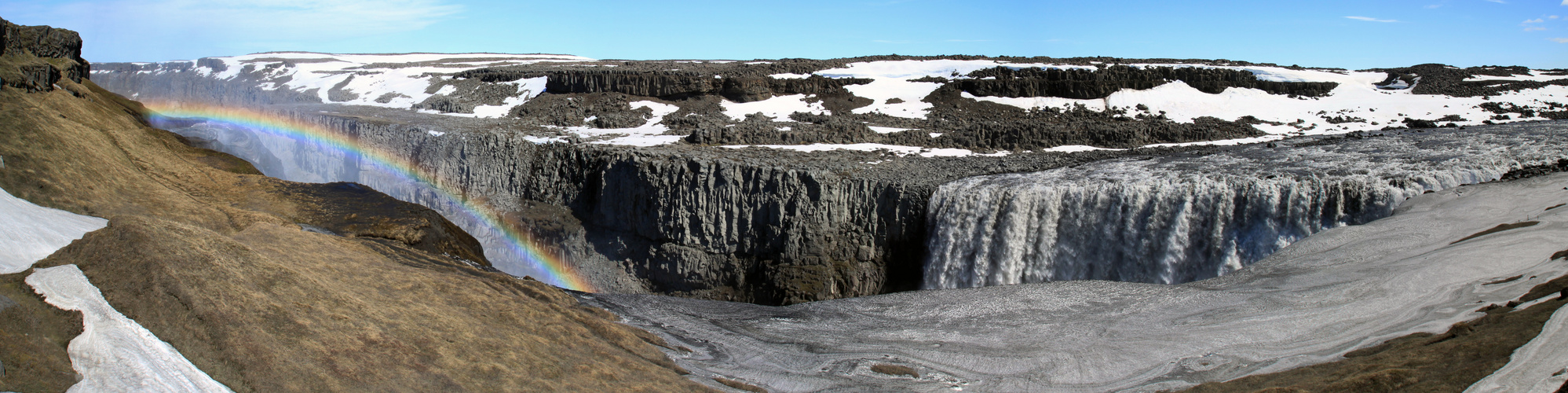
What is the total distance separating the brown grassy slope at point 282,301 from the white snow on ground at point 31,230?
1.96ft

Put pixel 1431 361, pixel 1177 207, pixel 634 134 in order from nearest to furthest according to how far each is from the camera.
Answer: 1. pixel 1431 361
2. pixel 1177 207
3. pixel 634 134

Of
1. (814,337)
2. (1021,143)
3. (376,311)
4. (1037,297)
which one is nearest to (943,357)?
(814,337)

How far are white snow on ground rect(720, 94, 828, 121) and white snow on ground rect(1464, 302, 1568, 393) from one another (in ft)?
95.1

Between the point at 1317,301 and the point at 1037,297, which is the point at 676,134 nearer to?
the point at 1037,297

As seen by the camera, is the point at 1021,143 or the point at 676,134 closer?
the point at 1021,143

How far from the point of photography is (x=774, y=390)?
1076 centimetres

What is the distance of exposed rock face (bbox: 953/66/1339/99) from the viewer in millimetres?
36688

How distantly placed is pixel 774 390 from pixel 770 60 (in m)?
53.1

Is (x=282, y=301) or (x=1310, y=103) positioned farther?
(x=1310, y=103)

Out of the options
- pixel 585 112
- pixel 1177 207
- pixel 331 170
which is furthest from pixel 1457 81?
pixel 331 170

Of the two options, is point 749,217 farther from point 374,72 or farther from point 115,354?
point 374,72

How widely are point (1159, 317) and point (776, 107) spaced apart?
2608cm

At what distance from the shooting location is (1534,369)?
306 inches

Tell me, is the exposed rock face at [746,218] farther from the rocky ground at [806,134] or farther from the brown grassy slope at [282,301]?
the brown grassy slope at [282,301]
